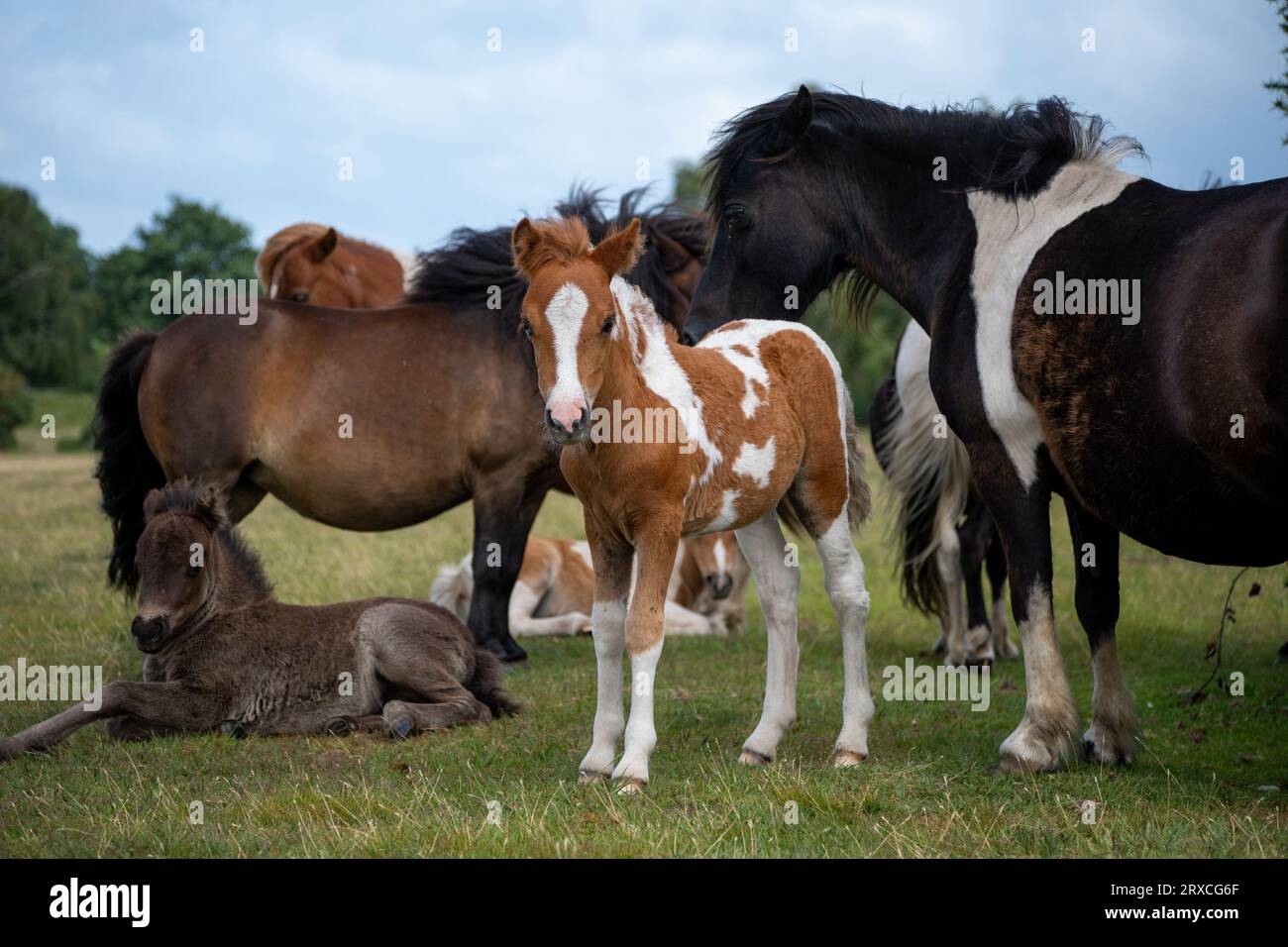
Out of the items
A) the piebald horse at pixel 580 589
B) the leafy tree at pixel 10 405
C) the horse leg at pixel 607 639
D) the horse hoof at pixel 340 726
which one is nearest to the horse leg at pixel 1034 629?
the horse leg at pixel 607 639

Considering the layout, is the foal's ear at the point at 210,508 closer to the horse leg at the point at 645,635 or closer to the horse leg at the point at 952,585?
the horse leg at the point at 645,635

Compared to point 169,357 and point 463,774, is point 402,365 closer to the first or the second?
point 169,357

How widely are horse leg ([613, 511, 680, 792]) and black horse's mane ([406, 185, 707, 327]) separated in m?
4.26

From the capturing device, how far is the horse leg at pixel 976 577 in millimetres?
9141

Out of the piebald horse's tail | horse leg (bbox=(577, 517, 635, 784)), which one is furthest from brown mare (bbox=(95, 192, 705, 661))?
horse leg (bbox=(577, 517, 635, 784))

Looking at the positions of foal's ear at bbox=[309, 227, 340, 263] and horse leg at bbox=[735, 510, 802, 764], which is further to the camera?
foal's ear at bbox=[309, 227, 340, 263]

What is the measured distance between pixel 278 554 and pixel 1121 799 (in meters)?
12.0

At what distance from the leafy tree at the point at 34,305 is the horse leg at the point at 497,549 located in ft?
167

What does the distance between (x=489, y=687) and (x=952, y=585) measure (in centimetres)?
388

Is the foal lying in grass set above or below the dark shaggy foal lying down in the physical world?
above

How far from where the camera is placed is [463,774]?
559 cm

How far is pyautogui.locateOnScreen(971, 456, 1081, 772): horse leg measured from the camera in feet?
17.6

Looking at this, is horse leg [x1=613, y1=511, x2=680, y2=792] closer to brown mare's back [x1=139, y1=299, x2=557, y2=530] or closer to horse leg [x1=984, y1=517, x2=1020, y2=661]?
brown mare's back [x1=139, y1=299, x2=557, y2=530]
